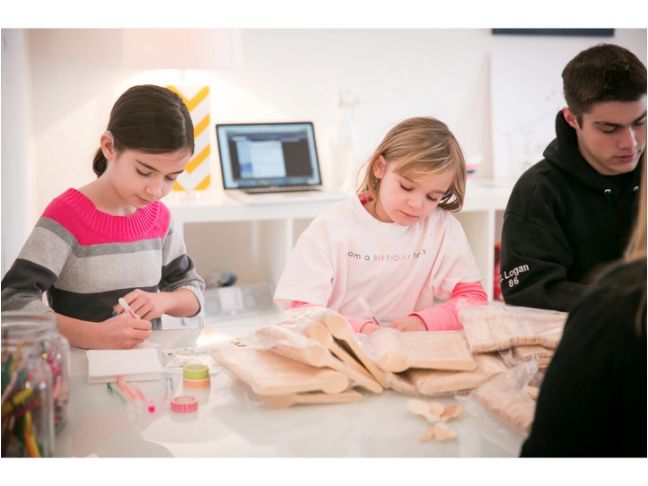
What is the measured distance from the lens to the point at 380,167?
66.5 inches

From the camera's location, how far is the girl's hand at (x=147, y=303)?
4.74ft

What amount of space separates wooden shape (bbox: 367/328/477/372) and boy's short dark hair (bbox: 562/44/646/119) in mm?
509

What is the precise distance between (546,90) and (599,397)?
287cm

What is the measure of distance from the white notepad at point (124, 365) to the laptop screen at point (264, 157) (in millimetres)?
1830

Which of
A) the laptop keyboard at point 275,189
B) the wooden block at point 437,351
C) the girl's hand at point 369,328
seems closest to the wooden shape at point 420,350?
the wooden block at point 437,351

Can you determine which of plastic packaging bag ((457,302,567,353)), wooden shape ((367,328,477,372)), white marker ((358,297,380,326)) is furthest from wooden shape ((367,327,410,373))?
white marker ((358,297,380,326))

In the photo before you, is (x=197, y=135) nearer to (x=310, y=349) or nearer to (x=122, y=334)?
(x=122, y=334)

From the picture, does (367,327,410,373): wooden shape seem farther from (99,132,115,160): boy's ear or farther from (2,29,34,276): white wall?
(2,29,34,276): white wall

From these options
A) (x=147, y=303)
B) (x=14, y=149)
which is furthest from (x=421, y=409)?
(x=14, y=149)

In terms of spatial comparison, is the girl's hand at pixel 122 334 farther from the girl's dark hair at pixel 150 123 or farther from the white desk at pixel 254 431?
the girl's dark hair at pixel 150 123

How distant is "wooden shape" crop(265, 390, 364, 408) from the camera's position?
1.10 metres

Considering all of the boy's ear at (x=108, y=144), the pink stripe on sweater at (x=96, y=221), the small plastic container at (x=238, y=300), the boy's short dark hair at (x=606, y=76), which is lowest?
the small plastic container at (x=238, y=300)

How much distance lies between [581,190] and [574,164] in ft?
0.17
